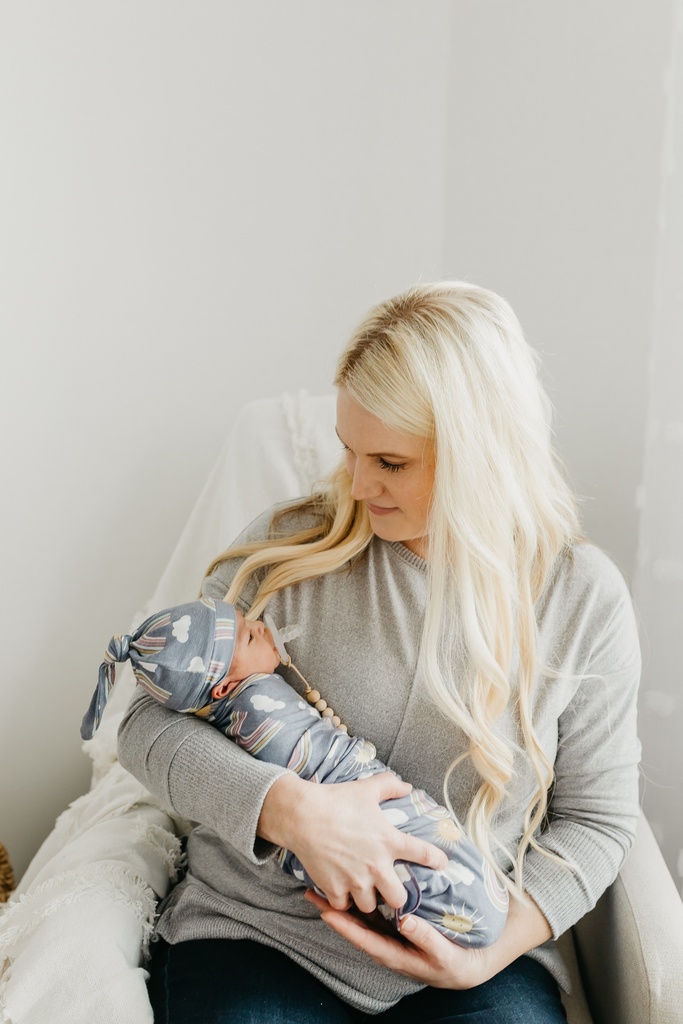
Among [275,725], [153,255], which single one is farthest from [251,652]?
[153,255]

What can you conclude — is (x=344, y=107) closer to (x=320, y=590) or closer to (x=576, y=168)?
(x=576, y=168)

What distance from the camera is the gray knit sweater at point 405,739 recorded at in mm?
1117

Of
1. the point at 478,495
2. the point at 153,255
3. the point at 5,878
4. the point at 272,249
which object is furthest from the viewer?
the point at 272,249

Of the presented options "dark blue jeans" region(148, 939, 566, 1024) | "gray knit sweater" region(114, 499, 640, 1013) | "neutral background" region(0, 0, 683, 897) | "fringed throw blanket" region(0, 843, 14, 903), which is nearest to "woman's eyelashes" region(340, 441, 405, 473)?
"gray knit sweater" region(114, 499, 640, 1013)

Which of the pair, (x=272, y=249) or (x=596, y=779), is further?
(x=272, y=249)

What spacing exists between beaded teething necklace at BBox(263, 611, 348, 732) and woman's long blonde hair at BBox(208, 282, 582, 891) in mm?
137

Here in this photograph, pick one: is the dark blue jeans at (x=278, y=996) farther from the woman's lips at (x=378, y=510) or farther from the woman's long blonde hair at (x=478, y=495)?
the woman's lips at (x=378, y=510)

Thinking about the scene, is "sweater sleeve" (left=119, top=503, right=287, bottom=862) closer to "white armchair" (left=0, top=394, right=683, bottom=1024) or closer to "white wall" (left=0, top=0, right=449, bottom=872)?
"white armchair" (left=0, top=394, right=683, bottom=1024)

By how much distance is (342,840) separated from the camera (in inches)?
39.4

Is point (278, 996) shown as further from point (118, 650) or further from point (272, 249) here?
point (272, 249)

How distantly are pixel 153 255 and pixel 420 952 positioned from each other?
133 cm

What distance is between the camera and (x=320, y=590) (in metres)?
1.24

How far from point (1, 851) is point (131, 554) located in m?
0.61

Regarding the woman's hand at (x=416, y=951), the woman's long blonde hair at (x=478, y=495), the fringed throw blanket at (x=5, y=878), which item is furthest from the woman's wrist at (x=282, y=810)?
the fringed throw blanket at (x=5, y=878)
